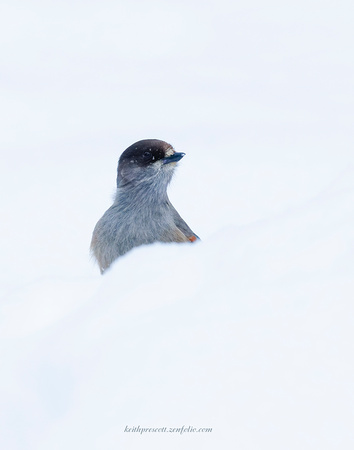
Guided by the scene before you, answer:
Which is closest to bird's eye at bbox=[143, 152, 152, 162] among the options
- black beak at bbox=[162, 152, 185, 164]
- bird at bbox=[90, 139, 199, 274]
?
bird at bbox=[90, 139, 199, 274]

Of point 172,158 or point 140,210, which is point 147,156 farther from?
point 140,210

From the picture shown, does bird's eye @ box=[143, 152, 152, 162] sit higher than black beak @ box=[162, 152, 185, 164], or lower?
higher

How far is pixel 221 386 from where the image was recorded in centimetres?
217

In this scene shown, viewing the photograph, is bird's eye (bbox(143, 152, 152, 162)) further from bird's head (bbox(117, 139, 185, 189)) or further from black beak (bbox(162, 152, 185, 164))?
black beak (bbox(162, 152, 185, 164))

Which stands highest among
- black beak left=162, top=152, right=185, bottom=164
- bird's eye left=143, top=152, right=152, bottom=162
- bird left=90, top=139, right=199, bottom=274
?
bird's eye left=143, top=152, right=152, bottom=162

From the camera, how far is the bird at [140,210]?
5559mm

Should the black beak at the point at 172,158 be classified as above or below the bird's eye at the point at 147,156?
below

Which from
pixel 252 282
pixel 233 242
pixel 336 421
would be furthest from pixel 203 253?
pixel 336 421

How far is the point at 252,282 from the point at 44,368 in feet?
2.48

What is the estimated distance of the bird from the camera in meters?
5.56

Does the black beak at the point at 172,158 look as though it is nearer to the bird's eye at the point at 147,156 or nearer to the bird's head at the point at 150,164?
the bird's head at the point at 150,164

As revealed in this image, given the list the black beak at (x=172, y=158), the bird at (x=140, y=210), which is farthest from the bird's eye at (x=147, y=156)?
the black beak at (x=172, y=158)

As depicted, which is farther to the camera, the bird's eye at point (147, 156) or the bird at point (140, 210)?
the bird's eye at point (147, 156)

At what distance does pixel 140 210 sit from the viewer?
573 cm
